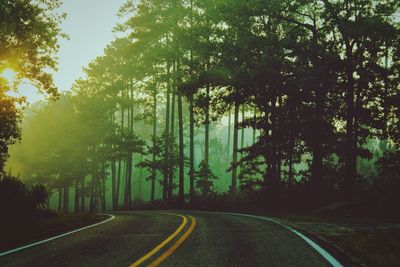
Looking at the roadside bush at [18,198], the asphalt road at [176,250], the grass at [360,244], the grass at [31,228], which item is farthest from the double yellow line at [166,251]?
the roadside bush at [18,198]

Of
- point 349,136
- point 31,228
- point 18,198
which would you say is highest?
point 349,136

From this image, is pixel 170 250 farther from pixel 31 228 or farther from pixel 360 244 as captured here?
pixel 31 228

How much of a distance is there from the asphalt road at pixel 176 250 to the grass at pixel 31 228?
1.14 meters

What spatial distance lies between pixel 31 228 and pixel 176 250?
7.26m

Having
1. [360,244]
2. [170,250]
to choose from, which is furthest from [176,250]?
[360,244]

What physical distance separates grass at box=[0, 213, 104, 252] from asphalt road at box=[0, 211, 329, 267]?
1142 mm

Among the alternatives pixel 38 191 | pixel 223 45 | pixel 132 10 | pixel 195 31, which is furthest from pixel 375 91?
pixel 132 10

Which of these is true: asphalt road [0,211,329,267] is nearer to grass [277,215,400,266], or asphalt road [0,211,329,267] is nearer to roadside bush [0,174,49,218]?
grass [277,215,400,266]

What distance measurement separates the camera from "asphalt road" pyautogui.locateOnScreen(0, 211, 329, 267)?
23.3ft

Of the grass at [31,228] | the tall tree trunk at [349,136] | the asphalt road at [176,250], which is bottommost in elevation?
the grass at [31,228]

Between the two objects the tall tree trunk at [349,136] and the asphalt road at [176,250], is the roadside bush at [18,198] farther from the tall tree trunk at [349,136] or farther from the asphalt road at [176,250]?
the tall tree trunk at [349,136]

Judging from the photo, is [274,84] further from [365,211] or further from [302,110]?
[365,211]

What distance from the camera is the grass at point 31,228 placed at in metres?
10.7

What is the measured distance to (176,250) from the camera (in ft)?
26.6
